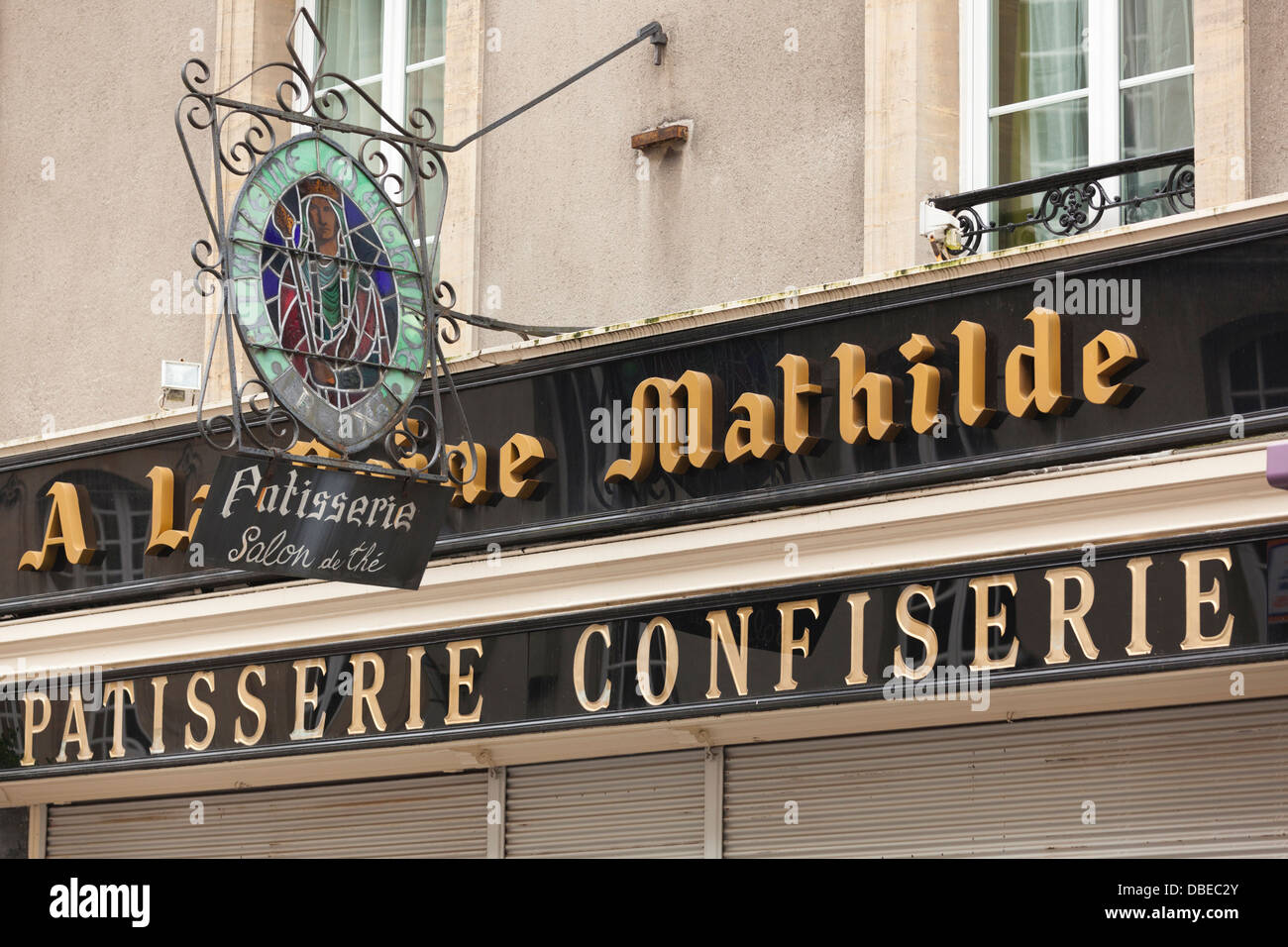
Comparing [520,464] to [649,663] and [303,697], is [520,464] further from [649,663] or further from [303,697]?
[303,697]

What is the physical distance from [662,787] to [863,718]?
3.69 ft

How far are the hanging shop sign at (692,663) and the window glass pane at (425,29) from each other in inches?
119

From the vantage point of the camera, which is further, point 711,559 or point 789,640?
point 711,559

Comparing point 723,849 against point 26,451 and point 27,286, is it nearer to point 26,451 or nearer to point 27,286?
point 26,451

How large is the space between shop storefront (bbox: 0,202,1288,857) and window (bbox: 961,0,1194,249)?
2.74ft

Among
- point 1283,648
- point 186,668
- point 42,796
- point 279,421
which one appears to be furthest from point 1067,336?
point 42,796

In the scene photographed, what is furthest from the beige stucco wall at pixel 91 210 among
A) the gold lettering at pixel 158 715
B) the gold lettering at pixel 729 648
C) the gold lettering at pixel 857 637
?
the gold lettering at pixel 857 637

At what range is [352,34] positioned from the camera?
10953 millimetres

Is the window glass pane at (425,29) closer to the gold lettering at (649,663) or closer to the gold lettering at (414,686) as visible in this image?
the gold lettering at (414,686)

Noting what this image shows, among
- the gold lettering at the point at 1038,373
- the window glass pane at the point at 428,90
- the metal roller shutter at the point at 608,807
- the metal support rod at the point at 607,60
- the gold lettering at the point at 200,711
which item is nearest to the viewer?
the gold lettering at the point at 1038,373

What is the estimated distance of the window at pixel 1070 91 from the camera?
7992mm

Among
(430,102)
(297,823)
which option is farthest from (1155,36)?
(297,823)

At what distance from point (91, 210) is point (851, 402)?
17.6 ft

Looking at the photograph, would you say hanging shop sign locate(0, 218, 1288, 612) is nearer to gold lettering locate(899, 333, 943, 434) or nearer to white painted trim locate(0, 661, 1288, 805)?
gold lettering locate(899, 333, 943, 434)
